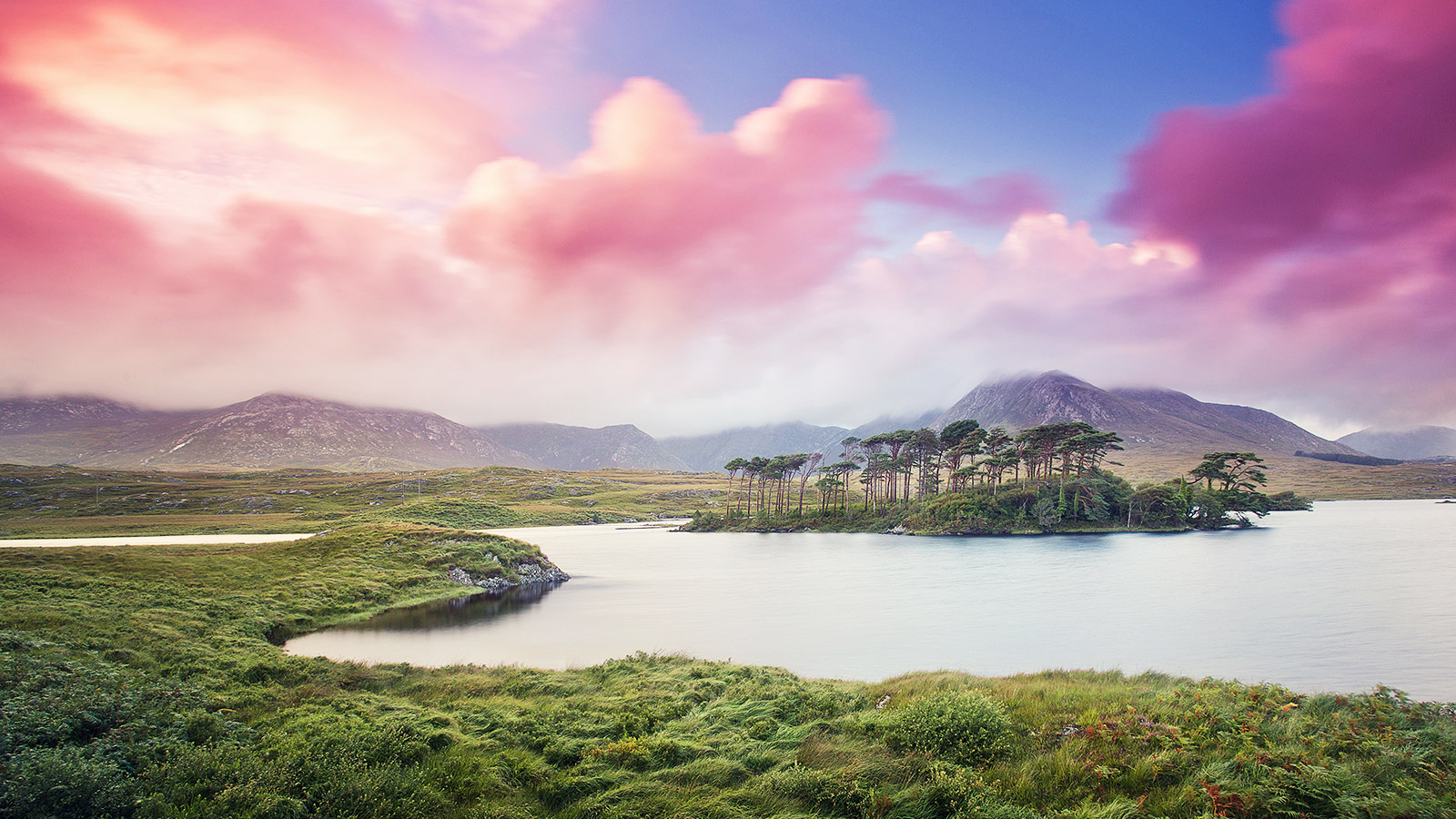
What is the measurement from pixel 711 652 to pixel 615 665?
607 centimetres

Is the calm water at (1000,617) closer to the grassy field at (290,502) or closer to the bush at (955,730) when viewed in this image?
the bush at (955,730)

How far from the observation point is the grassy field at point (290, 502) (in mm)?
83250

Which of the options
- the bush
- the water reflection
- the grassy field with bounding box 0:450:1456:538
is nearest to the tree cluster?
the grassy field with bounding box 0:450:1456:538

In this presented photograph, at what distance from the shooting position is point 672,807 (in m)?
8.02

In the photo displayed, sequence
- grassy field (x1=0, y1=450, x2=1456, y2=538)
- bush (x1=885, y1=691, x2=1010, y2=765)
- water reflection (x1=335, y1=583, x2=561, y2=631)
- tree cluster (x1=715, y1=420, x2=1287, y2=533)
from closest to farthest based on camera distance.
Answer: bush (x1=885, y1=691, x2=1010, y2=765)
water reflection (x1=335, y1=583, x2=561, y2=631)
grassy field (x1=0, y1=450, x2=1456, y2=538)
tree cluster (x1=715, y1=420, x2=1287, y2=533)

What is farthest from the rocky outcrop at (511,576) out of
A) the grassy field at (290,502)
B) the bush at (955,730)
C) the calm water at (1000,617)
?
the bush at (955,730)

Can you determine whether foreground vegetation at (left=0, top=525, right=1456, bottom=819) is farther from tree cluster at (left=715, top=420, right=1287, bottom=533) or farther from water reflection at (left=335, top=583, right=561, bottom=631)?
tree cluster at (left=715, top=420, right=1287, bottom=533)

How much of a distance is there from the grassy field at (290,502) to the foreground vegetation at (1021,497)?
4116 centimetres

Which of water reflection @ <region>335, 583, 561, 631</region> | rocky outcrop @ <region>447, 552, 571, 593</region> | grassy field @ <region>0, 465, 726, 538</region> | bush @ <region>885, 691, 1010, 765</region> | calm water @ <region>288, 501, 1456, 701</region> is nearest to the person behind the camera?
bush @ <region>885, 691, 1010, 765</region>

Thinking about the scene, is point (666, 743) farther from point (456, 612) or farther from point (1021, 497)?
point (1021, 497)

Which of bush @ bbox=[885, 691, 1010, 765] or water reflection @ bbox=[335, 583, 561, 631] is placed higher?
bush @ bbox=[885, 691, 1010, 765]

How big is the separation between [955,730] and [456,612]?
100ft

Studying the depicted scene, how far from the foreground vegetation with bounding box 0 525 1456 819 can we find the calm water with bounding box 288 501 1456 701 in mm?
7139

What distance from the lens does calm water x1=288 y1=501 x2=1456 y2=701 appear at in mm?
22078
